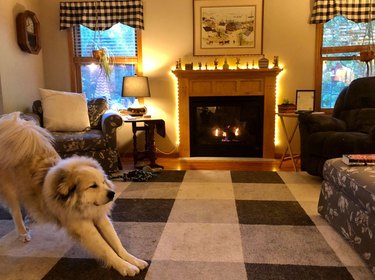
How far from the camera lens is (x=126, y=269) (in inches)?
60.2

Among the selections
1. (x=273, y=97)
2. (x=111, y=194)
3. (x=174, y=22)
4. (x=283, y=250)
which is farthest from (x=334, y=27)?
(x=111, y=194)

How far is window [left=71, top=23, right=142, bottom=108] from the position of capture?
14.2 feet

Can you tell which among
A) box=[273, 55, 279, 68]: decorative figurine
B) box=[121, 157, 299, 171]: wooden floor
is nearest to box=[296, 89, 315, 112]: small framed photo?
box=[273, 55, 279, 68]: decorative figurine

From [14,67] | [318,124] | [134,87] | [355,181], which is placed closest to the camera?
[355,181]

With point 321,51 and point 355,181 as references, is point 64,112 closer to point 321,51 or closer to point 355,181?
point 355,181

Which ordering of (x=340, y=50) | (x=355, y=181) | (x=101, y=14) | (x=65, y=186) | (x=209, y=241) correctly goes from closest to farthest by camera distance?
1. (x=65, y=186)
2. (x=355, y=181)
3. (x=209, y=241)
4. (x=340, y=50)
5. (x=101, y=14)

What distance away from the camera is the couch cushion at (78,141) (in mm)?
3119

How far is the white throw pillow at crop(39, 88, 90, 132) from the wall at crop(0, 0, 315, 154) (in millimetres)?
516

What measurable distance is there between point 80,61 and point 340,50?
3.52 metres

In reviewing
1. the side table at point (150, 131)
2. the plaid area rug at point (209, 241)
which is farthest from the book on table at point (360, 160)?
the side table at point (150, 131)

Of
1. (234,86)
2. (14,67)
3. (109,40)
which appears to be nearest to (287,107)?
(234,86)

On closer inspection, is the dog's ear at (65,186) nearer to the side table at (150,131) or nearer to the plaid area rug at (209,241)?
the plaid area rug at (209,241)

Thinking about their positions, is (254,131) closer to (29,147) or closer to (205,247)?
(205,247)

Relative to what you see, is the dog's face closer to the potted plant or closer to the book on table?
the book on table
